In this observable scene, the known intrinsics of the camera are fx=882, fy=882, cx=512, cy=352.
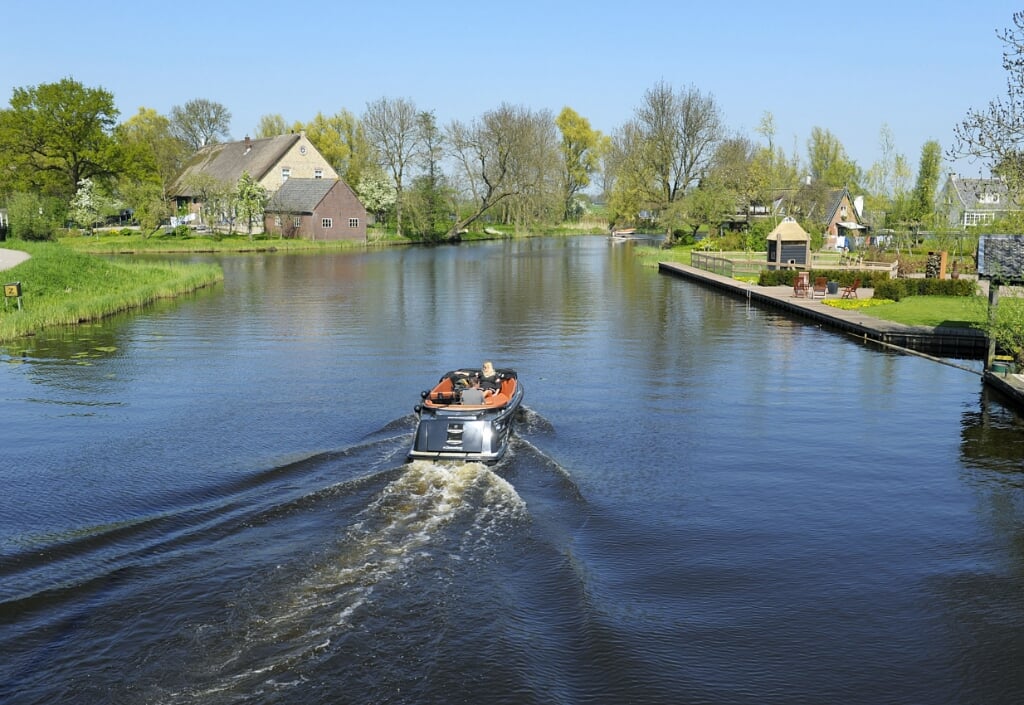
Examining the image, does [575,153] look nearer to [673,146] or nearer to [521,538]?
[673,146]

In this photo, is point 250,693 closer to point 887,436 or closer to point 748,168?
point 887,436

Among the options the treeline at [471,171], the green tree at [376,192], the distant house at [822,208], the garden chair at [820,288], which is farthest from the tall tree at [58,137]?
the garden chair at [820,288]

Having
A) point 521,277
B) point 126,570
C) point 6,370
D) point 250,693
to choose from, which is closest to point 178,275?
point 521,277

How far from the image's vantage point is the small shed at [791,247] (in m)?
51.5

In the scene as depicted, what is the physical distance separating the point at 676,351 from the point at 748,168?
55379 millimetres

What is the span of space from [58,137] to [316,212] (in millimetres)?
24282

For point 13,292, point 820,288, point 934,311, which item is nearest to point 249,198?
point 13,292

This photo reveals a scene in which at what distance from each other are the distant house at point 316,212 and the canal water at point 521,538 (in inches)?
2381

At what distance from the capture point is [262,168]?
299 feet

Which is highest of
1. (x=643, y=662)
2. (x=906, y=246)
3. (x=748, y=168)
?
(x=748, y=168)

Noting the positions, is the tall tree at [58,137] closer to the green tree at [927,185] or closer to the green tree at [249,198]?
the green tree at [249,198]

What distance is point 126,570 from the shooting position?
1173 cm

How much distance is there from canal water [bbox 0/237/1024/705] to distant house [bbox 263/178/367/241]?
198ft

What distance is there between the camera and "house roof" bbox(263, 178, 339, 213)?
85.4m
